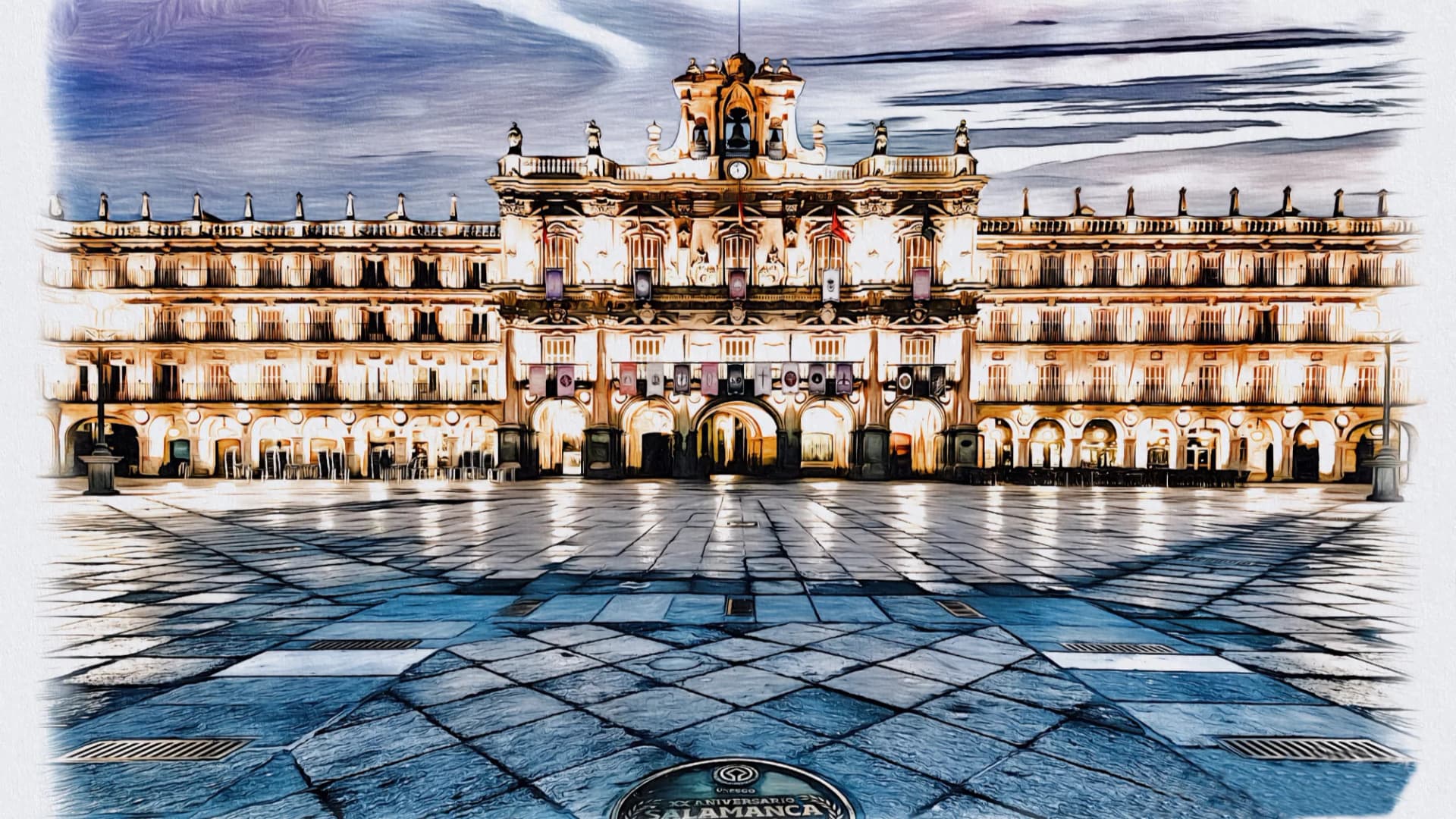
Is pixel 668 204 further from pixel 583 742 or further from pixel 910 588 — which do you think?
pixel 583 742

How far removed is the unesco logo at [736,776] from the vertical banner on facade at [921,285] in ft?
96.9

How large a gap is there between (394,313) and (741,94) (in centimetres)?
1880

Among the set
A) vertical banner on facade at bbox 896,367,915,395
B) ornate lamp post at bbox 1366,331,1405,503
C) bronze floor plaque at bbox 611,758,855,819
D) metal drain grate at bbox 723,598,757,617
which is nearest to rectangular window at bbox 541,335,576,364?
vertical banner on facade at bbox 896,367,915,395

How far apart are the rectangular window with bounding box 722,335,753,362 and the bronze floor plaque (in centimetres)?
2864

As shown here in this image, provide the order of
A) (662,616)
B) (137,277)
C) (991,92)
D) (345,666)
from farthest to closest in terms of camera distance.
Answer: (137,277), (662,616), (991,92), (345,666)

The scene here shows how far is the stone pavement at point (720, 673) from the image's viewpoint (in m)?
3.00

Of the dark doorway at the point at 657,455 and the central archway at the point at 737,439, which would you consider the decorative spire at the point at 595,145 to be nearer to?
the central archway at the point at 737,439

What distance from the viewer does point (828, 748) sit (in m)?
3.31

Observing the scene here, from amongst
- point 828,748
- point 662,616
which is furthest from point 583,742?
point 662,616

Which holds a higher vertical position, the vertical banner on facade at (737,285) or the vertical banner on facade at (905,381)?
the vertical banner on facade at (737,285)

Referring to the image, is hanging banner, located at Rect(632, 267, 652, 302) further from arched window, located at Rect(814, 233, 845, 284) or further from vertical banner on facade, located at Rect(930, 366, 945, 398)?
vertical banner on facade, located at Rect(930, 366, 945, 398)

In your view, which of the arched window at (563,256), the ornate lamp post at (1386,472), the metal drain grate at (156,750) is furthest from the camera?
the arched window at (563,256)

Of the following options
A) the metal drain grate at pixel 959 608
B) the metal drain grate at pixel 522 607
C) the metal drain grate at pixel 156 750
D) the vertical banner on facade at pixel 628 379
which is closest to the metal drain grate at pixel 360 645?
the metal drain grate at pixel 522 607

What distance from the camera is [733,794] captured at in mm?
2820
